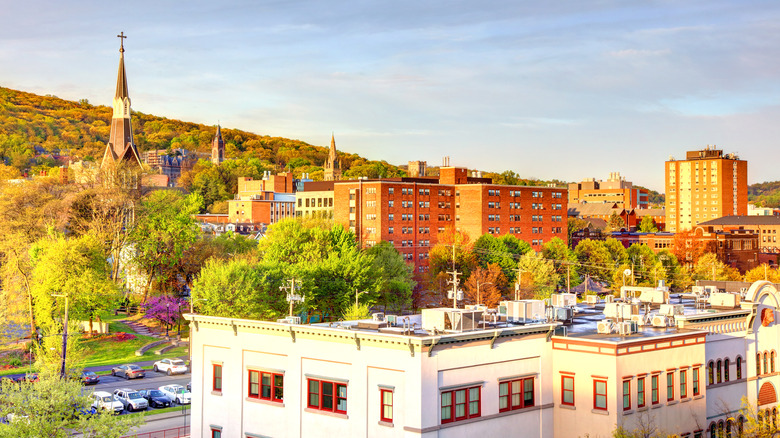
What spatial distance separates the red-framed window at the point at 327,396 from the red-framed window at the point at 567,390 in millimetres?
10382

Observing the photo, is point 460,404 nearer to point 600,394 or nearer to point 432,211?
point 600,394

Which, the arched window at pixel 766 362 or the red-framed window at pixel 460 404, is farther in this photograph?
the arched window at pixel 766 362

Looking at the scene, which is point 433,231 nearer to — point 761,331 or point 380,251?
point 380,251

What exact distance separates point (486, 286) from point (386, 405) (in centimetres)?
7653

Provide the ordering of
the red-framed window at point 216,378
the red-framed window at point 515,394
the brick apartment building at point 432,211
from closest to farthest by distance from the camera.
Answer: the red-framed window at point 515,394, the red-framed window at point 216,378, the brick apartment building at point 432,211

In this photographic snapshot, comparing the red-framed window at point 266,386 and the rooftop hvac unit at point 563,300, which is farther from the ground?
the rooftop hvac unit at point 563,300

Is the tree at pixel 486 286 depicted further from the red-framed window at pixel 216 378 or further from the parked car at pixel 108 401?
the red-framed window at pixel 216 378

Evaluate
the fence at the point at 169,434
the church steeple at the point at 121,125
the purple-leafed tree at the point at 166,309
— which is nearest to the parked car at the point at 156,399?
the fence at the point at 169,434

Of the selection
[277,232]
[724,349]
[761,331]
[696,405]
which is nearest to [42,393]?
[696,405]

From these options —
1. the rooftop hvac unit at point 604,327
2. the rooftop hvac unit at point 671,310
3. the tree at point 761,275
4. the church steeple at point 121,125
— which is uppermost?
the church steeple at point 121,125

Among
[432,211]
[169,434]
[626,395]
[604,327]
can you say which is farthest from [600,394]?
[432,211]

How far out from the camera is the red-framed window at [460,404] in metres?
33.1

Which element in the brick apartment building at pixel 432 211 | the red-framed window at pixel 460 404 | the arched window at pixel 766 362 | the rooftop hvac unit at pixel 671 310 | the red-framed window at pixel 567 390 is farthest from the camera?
the brick apartment building at pixel 432 211

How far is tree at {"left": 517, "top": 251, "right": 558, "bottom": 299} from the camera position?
11064 centimetres
